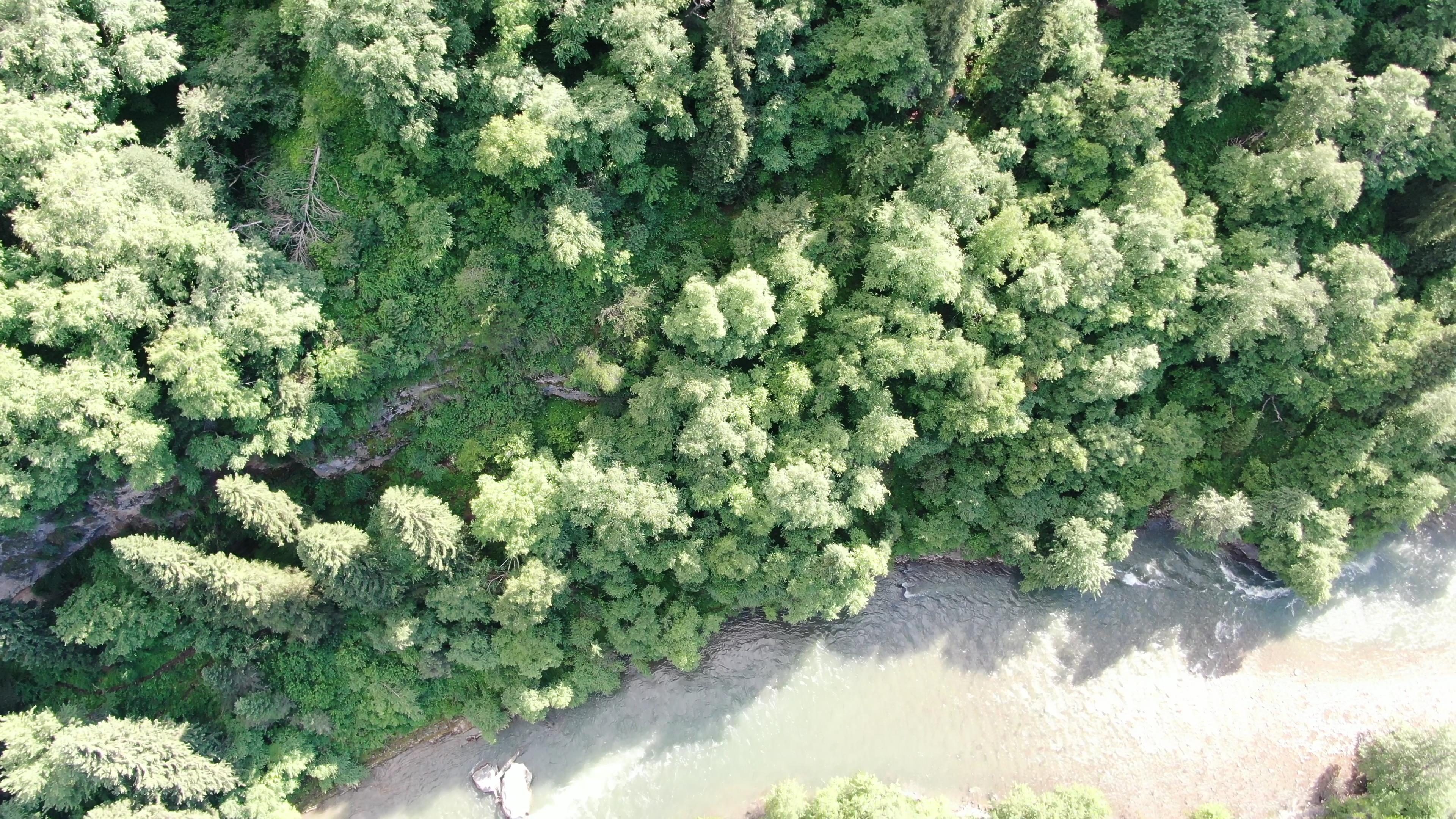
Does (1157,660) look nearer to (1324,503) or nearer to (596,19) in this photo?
(1324,503)

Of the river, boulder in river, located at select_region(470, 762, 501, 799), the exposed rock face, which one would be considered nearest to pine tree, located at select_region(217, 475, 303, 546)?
the exposed rock face

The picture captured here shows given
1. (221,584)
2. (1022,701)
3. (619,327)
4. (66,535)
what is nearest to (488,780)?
(221,584)

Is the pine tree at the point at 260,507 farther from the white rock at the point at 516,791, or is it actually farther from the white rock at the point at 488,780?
the white rock at the point at 516,791

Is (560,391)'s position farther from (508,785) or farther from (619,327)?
(508,785)

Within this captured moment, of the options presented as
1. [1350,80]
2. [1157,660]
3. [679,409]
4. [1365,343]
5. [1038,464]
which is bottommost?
[1157,660]

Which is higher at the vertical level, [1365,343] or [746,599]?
[1365,343]

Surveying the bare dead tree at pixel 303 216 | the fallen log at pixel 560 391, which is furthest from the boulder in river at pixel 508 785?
the bare dead tree at pixel 303 216

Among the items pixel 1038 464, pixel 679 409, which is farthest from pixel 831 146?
pixel 1038 464

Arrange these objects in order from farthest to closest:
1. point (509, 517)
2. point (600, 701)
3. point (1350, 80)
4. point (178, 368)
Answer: point (600, 701), point (1350, 80), point (509, 517), point (178, 368)
